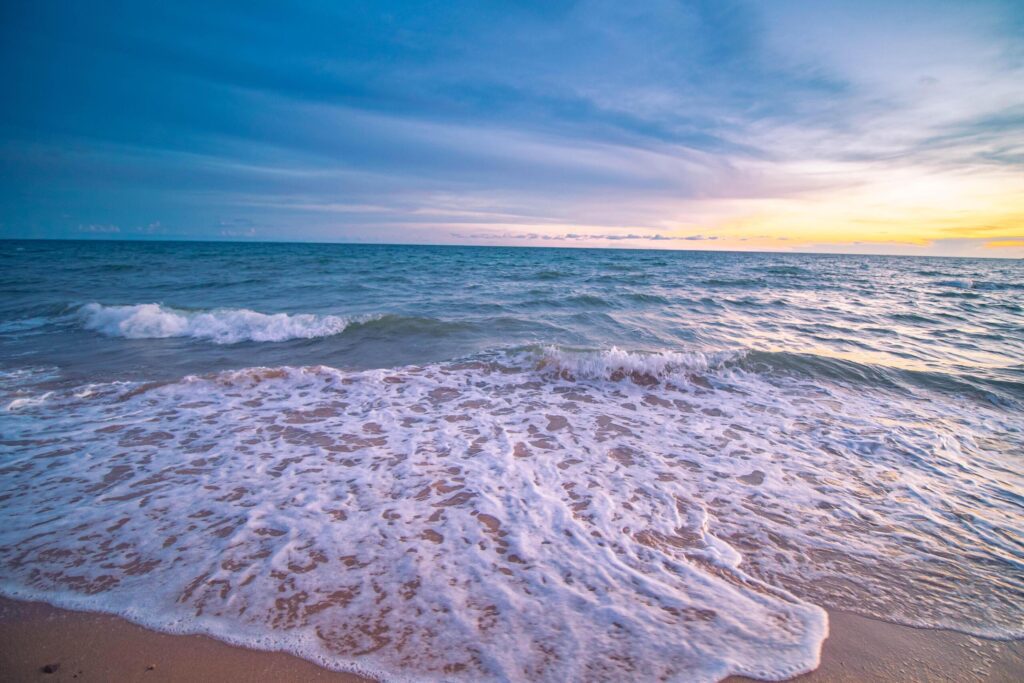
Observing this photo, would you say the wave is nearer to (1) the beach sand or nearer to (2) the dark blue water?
(2) the dark blue water

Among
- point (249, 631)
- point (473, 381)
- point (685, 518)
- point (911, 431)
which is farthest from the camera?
point (473, 381)

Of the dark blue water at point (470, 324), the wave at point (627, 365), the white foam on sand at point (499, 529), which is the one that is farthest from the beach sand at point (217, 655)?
the dark blue water at point (470, 324)

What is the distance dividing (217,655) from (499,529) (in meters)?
1.88

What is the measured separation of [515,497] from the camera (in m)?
3.89

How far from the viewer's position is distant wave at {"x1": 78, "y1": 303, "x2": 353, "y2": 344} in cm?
1027

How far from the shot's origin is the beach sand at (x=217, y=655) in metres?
2.15

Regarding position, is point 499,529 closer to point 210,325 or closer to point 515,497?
point 515,497

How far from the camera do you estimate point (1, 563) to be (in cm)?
287

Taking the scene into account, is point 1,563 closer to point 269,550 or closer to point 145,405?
point 269,550

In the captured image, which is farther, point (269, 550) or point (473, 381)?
point (473, 381)

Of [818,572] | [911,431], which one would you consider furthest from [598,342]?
[818,572]

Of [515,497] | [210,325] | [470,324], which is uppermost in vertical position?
[470,324]

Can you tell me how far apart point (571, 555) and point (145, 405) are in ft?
20.6

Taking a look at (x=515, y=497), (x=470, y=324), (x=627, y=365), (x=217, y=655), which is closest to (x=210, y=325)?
(x=470, y=324)
